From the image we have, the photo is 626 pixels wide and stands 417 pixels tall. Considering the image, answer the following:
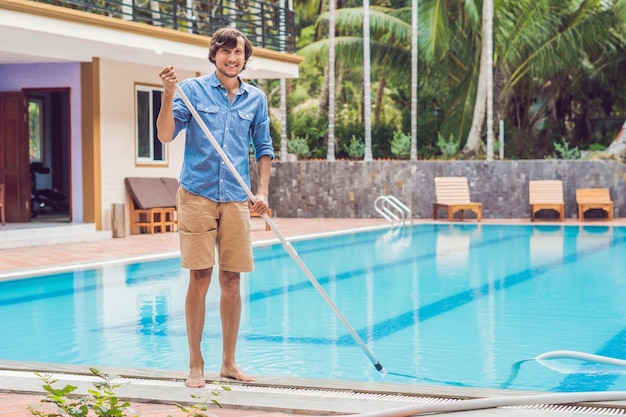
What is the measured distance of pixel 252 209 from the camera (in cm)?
493

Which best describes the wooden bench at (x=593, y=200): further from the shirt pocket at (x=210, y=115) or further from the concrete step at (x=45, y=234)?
the shirt pocket at (x=210, y=115)

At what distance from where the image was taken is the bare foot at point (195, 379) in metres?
4.79

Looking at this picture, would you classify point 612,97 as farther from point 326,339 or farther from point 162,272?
point 326,339

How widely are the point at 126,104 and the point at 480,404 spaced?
14025mm

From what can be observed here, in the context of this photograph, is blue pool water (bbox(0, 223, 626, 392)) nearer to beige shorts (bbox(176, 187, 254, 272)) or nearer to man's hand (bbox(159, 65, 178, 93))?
beige shorts (bbox(176, 187, 254, 272))

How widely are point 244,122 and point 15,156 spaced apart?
42.0 feet

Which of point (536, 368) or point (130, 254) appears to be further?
point (130, 254)

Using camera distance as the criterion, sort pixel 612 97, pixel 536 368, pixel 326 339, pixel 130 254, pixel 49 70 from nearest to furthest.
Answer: pixel 536 368
pixel 326 339
pixel 130 254
pixel 49 70
pixel 612 97

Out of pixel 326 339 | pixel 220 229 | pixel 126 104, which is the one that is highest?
pixel 126 104

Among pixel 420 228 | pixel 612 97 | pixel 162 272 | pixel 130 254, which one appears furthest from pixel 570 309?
pixel 612 97

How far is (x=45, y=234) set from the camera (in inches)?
606

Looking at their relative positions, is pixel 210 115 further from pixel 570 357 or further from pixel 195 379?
pixel 570 357

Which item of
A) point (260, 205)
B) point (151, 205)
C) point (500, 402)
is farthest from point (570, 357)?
point (151, 205)

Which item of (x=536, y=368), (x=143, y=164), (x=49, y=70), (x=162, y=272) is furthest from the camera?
(x=143, y=164)
